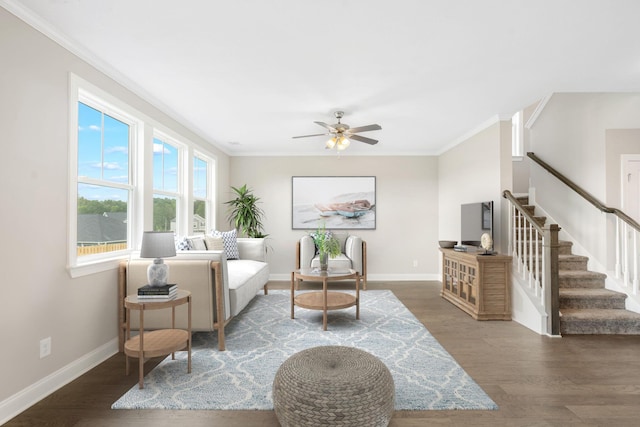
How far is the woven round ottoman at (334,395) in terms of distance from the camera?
1.63m

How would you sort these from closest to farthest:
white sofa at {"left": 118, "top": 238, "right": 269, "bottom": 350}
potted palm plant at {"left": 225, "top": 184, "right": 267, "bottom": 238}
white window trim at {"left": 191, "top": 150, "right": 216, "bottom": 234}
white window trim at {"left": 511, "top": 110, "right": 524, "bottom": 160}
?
white sofa at {"left": 118, "top": 238, "right": 269, "bottom": 350}
white window trim at {"left": 511, "top": 110, "right": 524, "bottom": 160}
white window trim at {"left": 191, "top": 150, "right": 216, "bottom": 234}
potted palm plant at {"left": 225, "top": 184, "right": 267, "bottom": 238}

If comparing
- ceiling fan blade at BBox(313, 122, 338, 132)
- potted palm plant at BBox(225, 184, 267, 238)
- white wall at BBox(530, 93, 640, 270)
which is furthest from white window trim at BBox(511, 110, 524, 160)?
potted palm plant at BBox(225, 184, 267, 238)

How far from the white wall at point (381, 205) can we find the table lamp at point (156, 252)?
3673 mm

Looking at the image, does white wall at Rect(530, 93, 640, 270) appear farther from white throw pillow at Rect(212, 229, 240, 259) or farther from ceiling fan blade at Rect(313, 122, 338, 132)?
white throw pillow at Rect(212, 229, 240, 259)

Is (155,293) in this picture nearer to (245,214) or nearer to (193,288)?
(193,288)

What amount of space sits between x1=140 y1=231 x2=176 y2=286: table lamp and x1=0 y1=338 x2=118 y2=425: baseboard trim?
0.80 metres

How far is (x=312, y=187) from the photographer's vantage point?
20.5 ft

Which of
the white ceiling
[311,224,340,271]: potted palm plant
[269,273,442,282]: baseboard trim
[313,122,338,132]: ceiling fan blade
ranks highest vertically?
the white ceiling

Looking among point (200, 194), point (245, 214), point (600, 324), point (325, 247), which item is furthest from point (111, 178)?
point (600, 324)

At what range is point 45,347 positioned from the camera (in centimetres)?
217

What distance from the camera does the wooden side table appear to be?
2.30m

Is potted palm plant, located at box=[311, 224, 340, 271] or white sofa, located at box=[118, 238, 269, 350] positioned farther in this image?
potted palm plant, located at box=[311, 224, 340, 271]

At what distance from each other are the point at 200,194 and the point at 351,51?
360cm

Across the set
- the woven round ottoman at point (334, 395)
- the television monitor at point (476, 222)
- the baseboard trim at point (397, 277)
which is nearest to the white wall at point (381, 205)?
the baseboard trim at point (397, 277)
